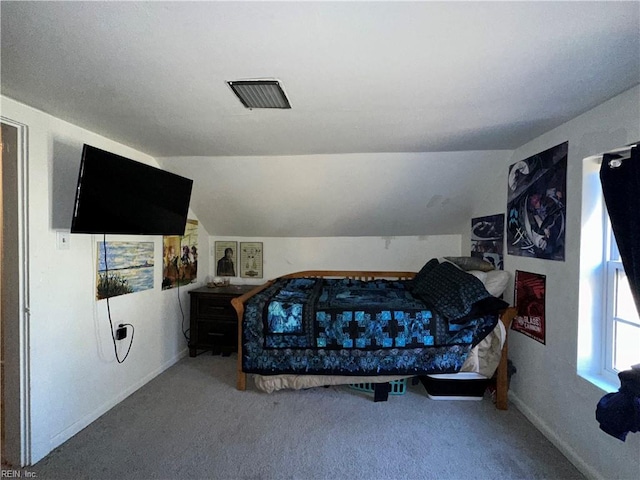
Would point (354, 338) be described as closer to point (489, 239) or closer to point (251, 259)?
point (489, 239)

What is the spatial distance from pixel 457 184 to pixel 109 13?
289cm

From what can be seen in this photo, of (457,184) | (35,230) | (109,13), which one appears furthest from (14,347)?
(457,184)

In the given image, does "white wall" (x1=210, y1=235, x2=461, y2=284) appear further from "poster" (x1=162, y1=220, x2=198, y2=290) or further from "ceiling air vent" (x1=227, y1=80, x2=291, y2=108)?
"ceiling air vent" (x1=227, y1=80, x2=291, y2=108)

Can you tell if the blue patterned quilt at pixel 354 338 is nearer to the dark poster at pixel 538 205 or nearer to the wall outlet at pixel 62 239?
the dark poster at pixel 538 205

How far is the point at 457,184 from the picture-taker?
2924 mm

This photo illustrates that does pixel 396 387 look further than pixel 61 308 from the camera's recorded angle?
Yes

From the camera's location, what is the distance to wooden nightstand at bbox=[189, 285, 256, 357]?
10.4 ft

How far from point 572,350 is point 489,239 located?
1.28m

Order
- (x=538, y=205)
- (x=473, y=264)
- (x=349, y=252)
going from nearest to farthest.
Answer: (x=538, y=205) < (x=473, y=264) < (x=349, y=252)

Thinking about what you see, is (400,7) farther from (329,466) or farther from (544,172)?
(329,466)

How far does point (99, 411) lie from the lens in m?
2.18

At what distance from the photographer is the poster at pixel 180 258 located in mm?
2941

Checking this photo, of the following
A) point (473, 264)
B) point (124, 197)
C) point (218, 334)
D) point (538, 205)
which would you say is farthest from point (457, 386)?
point (124, 197)

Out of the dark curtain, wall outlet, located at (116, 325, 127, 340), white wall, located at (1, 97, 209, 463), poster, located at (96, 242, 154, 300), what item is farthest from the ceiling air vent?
wall outlet, located at (116, 325, 127, 340)
